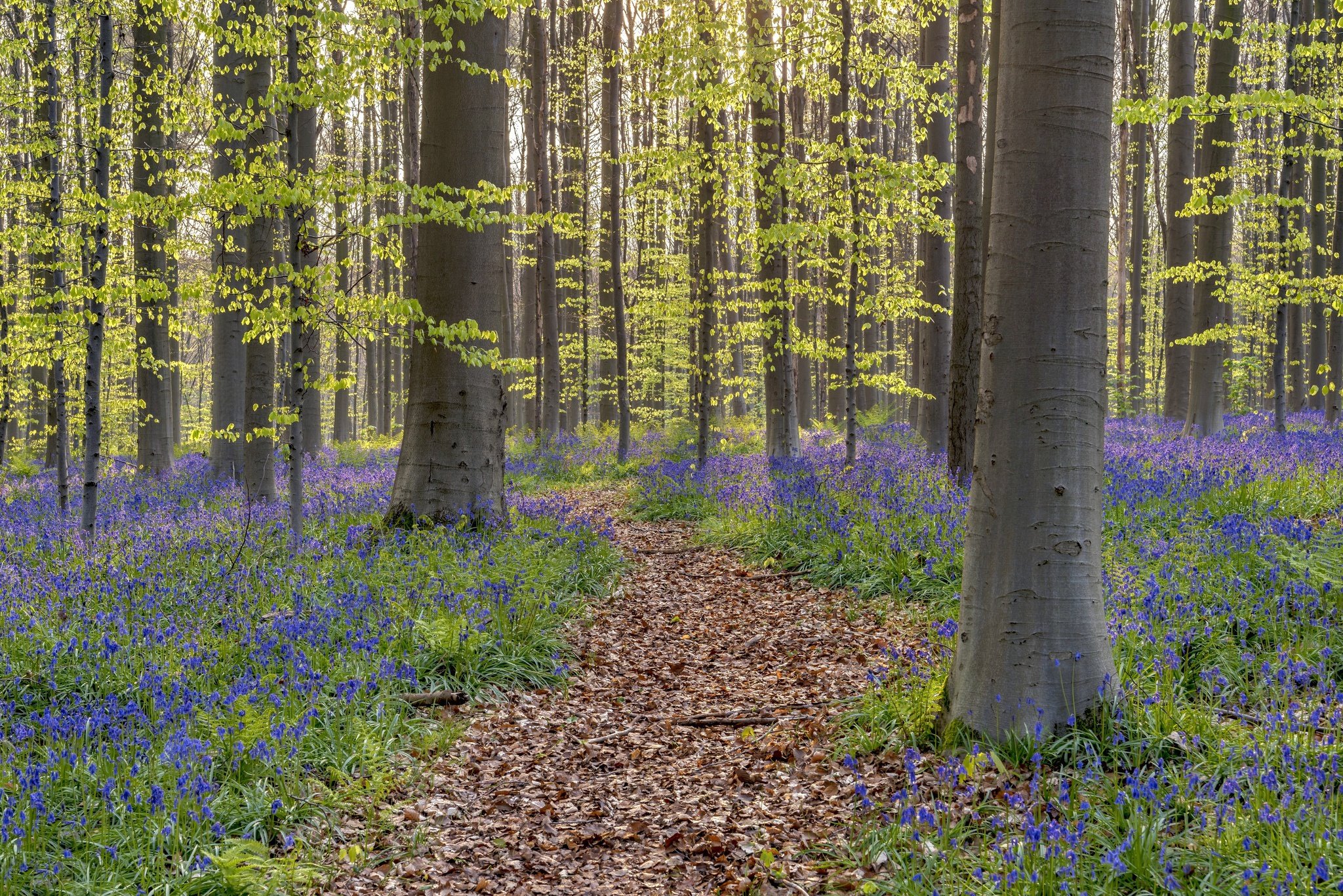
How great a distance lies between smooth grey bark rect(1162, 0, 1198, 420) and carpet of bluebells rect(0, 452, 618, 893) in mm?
12834

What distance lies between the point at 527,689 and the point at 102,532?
516cm

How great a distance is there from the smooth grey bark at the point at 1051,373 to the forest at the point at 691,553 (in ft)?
0.06

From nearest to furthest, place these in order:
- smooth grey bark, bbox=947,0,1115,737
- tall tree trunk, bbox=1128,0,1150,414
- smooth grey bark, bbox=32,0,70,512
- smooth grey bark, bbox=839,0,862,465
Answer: smooth grey bark, bbox=947,0,1115,737 → smooth grey bark, bbox=32,0,70,512 → smooth grey bark, bbox=839,0,862,465 → tall tree trunk, bbox=1128,0,1150,414

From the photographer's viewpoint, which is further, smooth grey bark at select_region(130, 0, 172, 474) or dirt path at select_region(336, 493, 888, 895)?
smooth grey bark at select_region(130, 0, 172, 474)

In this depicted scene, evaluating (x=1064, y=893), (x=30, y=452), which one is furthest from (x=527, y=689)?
(x=30, y=452)

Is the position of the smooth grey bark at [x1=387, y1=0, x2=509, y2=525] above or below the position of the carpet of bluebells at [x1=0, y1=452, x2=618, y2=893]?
above

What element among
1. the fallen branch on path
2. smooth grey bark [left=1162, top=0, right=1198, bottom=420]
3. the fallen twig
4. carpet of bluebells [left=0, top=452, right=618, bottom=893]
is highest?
smooth grey bark [left=1162, top=0, right=1198, bottom=420]

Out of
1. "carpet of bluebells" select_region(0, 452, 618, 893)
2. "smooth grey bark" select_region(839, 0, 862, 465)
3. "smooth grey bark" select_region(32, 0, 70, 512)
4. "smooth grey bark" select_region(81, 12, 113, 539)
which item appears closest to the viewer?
"carpet of bluebells" select_region(0, 452, 618, 893)

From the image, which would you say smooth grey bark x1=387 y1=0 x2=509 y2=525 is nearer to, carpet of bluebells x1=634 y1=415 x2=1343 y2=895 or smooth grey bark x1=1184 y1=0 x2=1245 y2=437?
carpet of bluebells x1=634 y1=415 x2=1343 y2=895

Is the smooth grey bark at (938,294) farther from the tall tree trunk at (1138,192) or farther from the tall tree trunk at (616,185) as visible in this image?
the tall tree trunk at (1138,192)

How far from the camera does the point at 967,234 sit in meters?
9.44

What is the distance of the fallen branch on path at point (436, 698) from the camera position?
16.0ft

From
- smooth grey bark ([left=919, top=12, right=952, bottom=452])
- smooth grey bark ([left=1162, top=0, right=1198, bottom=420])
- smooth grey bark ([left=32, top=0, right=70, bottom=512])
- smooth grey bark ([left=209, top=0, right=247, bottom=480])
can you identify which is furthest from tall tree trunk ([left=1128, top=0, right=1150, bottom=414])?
smooth grey bark ([left=32, top=0, right=70, bottom=512])

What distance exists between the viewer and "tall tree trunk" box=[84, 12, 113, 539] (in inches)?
286
